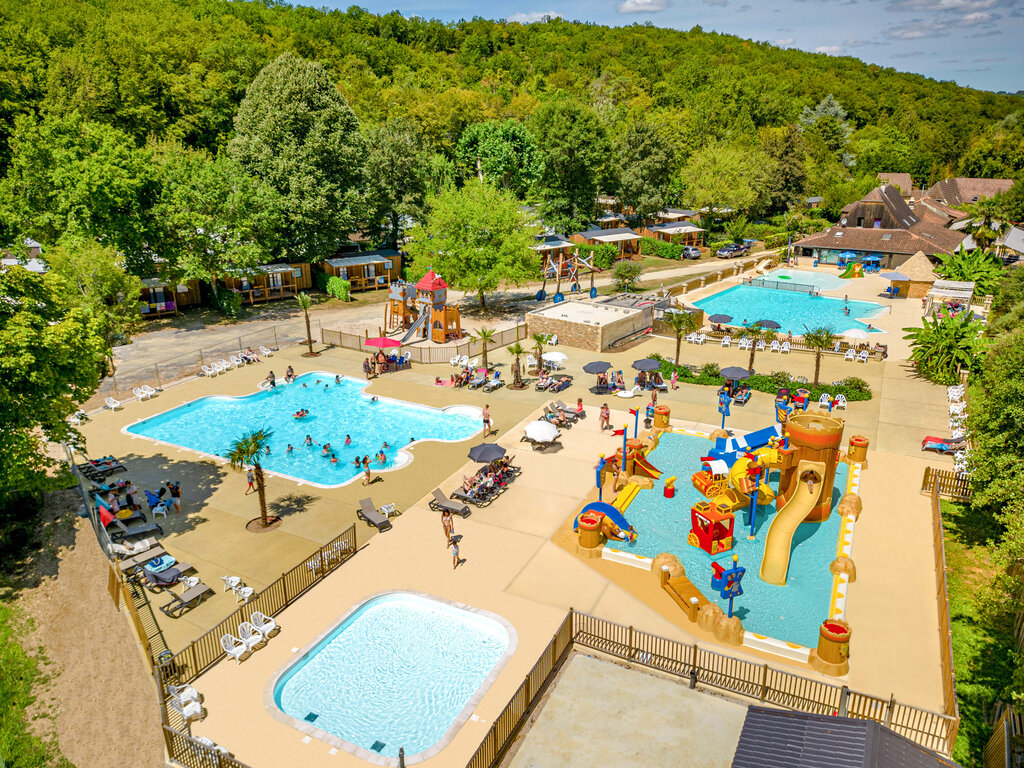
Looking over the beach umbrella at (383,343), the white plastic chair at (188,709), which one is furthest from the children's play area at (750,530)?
the beach umbrella at (383,343)

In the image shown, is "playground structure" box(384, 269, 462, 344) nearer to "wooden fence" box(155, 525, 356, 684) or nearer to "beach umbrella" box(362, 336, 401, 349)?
"beach umbrella" box(362, 336, 401, 349)

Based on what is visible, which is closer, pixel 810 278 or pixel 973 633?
pixel 973 633

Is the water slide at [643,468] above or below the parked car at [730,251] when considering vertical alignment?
below

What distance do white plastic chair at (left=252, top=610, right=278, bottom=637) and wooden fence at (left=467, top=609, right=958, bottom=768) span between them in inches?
279

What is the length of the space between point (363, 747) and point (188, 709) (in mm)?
4009

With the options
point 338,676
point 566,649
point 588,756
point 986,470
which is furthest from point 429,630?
point 986,470

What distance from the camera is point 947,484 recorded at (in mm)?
24250

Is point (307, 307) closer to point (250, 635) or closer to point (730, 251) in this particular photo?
point (250, 635)

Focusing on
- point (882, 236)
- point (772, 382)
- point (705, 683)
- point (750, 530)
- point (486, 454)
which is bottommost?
point (750, 530)

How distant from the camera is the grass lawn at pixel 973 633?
14.9m

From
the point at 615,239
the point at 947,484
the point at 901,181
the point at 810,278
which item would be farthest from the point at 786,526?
the point at 901,181

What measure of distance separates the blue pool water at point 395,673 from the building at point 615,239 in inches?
2100

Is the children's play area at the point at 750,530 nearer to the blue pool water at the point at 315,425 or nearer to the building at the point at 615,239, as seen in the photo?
the blue pool water at the point at 315,425

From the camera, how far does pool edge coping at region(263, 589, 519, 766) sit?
13.6 meters
